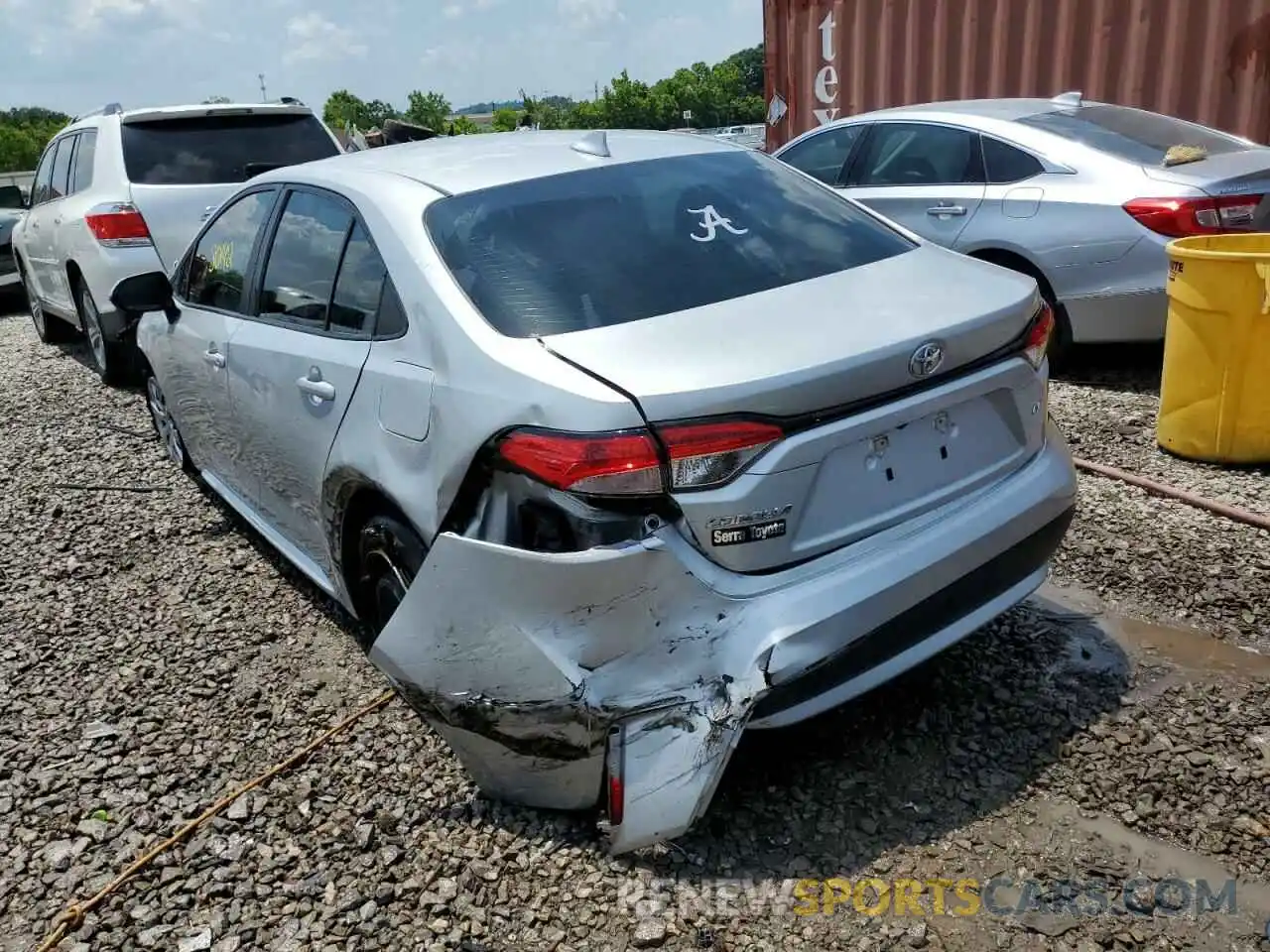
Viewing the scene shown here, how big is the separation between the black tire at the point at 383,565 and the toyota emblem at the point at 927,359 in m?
1.27

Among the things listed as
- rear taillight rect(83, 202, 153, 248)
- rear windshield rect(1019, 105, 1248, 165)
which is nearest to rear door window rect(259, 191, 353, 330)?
rear taillight rect(83, 202, 153, 248)

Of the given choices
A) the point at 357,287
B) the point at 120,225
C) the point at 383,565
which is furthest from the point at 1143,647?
the point at 120,225

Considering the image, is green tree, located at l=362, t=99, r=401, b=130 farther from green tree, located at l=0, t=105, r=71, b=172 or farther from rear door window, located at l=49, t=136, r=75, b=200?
rear door window, located at l=49, t=136, r=75, b=200

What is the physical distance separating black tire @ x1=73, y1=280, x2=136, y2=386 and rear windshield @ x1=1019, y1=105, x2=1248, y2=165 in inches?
240

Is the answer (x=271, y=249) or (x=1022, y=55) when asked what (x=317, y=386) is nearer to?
(x=271, y=249)

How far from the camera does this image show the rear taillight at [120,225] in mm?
6723

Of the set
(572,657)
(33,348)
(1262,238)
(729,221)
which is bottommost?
(33,348)

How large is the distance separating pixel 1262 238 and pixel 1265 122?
3.72 meters

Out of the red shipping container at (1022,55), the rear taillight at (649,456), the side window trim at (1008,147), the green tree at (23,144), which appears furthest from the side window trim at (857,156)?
the green tree at (23,144)

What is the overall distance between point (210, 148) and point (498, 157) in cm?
467

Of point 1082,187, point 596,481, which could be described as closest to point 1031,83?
point 1082,187

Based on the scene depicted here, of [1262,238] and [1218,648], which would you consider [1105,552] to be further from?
[1262,238]

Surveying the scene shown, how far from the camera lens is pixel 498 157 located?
3.24 metres

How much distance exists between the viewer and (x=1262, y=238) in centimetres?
477
